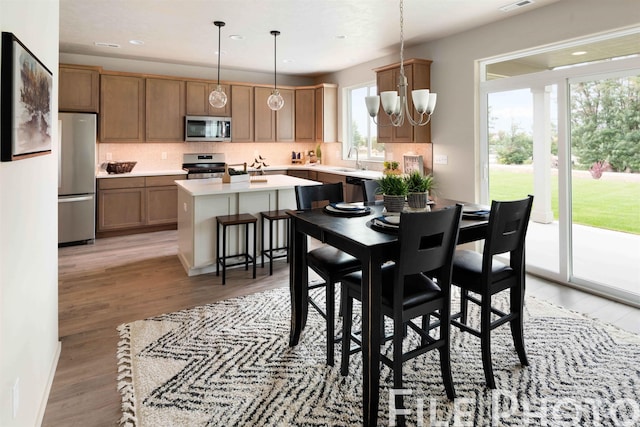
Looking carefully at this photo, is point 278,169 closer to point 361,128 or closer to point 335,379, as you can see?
point 361,128

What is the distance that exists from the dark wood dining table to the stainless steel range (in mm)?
4333

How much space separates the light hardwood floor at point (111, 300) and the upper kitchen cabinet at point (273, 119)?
115 inches

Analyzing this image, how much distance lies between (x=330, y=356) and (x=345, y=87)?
5720 millimetres

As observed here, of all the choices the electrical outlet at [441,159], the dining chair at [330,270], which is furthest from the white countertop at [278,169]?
the dining chair at [330,270]

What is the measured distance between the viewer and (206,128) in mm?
6801

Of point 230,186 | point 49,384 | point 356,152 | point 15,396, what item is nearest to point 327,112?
point 356,152

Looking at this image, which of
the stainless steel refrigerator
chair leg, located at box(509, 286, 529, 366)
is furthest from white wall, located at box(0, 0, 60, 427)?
the stainless steel refrigerator

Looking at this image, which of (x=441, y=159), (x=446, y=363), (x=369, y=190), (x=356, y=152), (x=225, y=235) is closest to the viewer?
(x=446, y=363)

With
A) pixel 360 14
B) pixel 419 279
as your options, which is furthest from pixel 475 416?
pixel 360 14

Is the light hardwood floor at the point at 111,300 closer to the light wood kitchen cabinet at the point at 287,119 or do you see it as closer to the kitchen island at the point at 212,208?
the kitchen island at the point at 212,208

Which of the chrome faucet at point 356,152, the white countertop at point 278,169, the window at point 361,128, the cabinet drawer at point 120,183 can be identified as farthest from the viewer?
the chrome faucet at point 356,152

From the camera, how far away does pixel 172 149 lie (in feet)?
22.7

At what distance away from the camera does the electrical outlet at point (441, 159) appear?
17.0ft

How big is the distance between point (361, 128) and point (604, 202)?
413 centimetres
